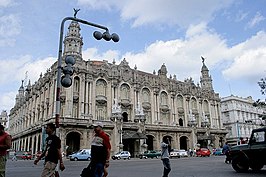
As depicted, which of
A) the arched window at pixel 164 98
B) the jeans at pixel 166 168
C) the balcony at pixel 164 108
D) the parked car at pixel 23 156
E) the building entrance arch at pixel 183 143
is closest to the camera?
the jeans at pixel 166 168

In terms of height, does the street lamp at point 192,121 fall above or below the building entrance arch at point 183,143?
above

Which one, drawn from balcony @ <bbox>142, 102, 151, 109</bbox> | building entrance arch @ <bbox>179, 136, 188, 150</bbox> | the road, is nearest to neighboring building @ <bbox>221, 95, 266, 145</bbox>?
building entrance arch @ <bbox>179, 136, 188, 150</bbox>

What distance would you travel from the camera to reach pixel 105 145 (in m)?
6.75

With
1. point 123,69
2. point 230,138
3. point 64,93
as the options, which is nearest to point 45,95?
point 64,93

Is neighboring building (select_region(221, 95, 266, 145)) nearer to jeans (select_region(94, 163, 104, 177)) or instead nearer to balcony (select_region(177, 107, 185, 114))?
balcony (select_region(177, 107, 185, 114))

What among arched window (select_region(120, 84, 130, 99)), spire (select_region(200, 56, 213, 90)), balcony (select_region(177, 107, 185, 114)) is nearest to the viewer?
arched window (select_region(120, 84, 130, 99))

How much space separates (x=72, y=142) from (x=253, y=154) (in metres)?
34.3

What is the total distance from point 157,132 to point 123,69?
13.5 metres

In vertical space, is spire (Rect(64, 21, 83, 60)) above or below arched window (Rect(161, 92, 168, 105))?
above

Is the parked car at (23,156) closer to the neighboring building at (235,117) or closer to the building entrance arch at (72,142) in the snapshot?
the building entrance arch at (72,142)

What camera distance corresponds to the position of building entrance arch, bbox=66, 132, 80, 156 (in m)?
41.5

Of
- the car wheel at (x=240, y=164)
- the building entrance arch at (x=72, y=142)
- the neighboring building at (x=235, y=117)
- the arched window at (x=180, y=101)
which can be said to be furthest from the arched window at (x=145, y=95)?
the car wheel at (x=240, y=164)

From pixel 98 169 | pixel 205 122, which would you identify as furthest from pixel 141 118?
pixel 98 169

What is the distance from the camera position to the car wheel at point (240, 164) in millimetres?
12477
